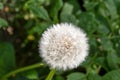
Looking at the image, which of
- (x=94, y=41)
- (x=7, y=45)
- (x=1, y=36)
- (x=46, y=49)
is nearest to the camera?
(x=46, y=49)

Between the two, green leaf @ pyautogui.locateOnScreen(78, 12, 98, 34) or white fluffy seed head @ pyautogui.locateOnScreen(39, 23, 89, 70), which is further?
green leaf @ pyautogui.locateOnScreen(78, 12, 98, 34)

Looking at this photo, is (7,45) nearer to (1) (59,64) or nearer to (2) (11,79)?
(2) (11,79)

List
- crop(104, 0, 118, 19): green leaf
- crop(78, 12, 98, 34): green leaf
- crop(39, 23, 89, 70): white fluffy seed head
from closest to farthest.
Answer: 1. crop(39, 23, 89, 70): white fluffy seed head
2. crop(78, 12, 98, 34): green leaf
3. crop(104, 0, 118, 19): green leaf

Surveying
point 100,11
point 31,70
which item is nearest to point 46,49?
point 31,70

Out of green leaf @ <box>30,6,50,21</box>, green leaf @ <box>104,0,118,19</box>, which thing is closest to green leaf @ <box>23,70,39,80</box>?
green leaf @ <box>30,6,50,21</box>

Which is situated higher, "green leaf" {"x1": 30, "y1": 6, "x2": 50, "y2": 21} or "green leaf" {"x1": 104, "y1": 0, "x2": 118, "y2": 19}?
"green leaf" {"x1": 30, "y1": 6, "x2": 50, "y2": 21}

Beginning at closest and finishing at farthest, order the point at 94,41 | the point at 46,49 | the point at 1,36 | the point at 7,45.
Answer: the point at 46,49 < the point at 94,41 < the point at 7,45 < the point at 1,36

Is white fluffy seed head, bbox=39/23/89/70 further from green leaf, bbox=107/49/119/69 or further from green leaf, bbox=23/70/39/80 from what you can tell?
green leaf, bbox=23/70/39/80

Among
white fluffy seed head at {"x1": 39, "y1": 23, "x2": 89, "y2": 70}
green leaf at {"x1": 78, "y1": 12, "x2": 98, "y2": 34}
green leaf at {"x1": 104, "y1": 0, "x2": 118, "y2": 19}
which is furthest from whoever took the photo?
green leaf at {"x1": 104, "y1": 0, "x2": 118, "y2": 19}
